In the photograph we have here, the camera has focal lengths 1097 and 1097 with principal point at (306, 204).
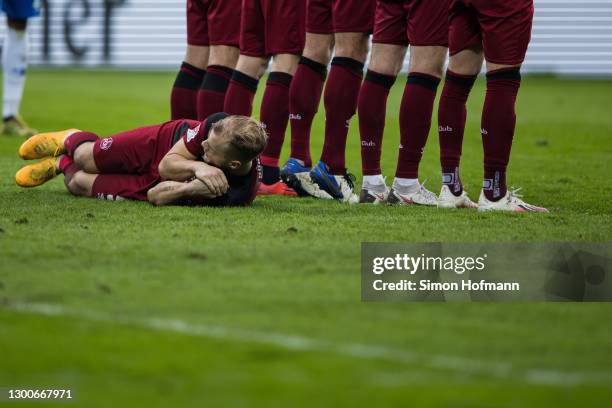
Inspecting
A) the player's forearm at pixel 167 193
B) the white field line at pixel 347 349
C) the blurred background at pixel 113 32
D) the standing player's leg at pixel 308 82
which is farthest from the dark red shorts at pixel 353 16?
the blurred background at pixel 113 32

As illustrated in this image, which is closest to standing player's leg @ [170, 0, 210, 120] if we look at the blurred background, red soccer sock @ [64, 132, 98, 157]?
red soccer sock @ [64, 132, 98, 157]

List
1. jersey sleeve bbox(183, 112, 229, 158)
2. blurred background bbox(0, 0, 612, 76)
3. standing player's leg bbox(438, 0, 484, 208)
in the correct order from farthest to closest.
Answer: blurred background bbox(0, 0, 612, 76), standing player's leg bbox(438, 0, 484, 208), jersey sleeve bbox(183, 112, 229, 158)

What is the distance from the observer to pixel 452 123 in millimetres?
5449

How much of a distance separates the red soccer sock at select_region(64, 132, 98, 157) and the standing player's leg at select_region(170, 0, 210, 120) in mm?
1087

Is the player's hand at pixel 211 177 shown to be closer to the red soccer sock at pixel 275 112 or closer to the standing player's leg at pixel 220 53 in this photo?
the red soccer sock at pixel 275 112

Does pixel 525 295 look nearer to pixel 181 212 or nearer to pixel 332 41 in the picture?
pixel 181 212

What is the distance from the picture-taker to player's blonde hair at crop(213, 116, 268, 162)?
493 centimetres

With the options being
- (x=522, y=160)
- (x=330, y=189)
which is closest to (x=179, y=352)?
(x=330, y=189)

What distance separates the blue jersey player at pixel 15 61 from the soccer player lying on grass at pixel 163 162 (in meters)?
4.05

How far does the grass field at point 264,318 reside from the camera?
2473 mm

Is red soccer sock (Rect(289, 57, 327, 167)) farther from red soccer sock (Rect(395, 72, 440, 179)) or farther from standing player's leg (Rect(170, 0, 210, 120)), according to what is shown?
standing player's leg (Rect(170, 0, 210, 120))

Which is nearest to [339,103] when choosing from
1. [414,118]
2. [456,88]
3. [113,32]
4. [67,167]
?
[414,118]

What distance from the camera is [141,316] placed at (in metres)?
3.01

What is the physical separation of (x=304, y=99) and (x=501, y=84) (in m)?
1.26
